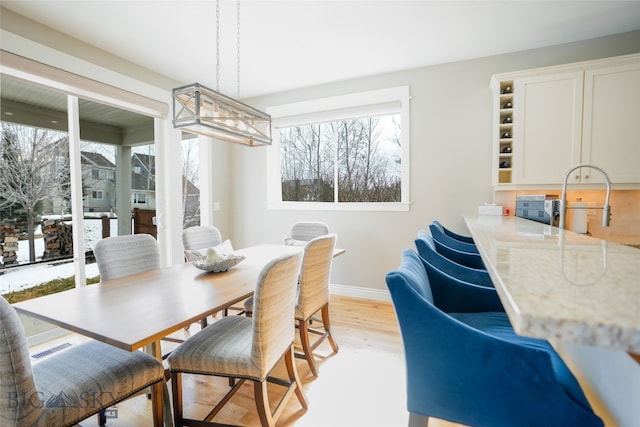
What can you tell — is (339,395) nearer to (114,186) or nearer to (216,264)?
(216,264)

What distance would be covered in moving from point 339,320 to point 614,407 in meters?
2.31

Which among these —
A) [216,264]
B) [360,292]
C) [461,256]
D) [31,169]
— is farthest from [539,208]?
[31,169]

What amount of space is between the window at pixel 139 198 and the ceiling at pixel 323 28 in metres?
1.40

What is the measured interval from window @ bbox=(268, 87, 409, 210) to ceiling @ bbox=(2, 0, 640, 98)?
0.48 metres

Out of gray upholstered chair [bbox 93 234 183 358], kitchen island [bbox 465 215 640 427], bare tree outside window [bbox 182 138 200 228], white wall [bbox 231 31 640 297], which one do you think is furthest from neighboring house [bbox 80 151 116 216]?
kitchen island [bbox 465 215 640 427]

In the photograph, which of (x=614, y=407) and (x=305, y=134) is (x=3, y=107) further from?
(x=614, y=407)

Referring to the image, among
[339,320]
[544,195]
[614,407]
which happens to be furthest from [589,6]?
[339,320]

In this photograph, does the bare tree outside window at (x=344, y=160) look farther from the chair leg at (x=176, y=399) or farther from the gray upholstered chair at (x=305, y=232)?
the chair leg at (x=176, y=399)

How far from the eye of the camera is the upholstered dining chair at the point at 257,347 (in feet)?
4.29

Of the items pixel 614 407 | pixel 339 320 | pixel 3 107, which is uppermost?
pixel 3 107

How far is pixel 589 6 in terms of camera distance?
2.25 m

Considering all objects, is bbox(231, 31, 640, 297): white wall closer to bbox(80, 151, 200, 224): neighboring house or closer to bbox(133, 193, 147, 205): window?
bbox(80, 151, 200, 224): neighboring house

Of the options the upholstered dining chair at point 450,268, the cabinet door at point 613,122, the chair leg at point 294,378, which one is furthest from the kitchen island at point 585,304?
the cabinet door at point 613,122

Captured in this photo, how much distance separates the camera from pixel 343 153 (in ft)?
12.4
